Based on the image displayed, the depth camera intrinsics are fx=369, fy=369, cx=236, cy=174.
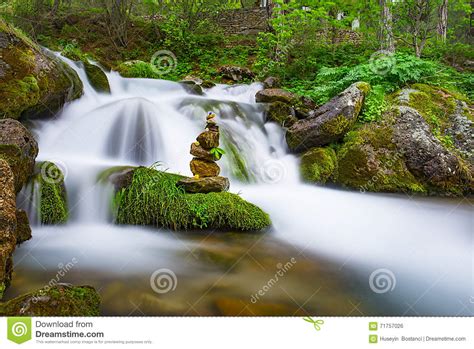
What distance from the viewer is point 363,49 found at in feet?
48.6

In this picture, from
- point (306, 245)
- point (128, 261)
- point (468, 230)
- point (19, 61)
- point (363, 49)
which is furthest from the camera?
point (363, 49)

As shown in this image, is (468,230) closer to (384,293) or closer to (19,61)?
(384,293)

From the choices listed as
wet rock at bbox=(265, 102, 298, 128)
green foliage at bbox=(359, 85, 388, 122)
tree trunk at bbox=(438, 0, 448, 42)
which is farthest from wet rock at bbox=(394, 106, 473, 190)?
tree trunk at bbox=(438, 0, 448, 42)

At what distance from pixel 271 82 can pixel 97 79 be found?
512cm

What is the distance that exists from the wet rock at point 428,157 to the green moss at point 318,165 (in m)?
1.38

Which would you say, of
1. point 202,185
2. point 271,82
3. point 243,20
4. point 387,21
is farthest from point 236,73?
point 202,185

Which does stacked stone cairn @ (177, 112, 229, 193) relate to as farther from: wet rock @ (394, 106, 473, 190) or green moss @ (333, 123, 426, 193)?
wet rock @ (394, 106, 473, 190)

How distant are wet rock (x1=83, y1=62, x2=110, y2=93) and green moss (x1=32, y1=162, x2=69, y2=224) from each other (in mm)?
4719

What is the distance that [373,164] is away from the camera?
279 inches

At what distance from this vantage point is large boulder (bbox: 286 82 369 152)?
7.48 meters

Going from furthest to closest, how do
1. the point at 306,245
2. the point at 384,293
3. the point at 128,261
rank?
the point at 306,245 < the point at 128,261 < the point at 384,293

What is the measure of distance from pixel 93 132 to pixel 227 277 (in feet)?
15.6

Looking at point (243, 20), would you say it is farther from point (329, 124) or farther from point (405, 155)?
point (405, 155)

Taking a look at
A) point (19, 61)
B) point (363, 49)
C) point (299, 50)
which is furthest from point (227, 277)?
point (363, 49)
